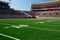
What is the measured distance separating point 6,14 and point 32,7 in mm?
24890

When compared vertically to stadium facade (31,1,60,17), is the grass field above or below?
above

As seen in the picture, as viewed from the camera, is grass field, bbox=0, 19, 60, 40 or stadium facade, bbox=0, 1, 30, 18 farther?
stadium facade, bbox=0, 1, 30, 18

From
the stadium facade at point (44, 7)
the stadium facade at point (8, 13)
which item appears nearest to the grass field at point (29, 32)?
the stadium facade at point (8, 13)

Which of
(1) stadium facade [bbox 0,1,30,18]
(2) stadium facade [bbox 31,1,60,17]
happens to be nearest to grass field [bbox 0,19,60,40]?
(1) stadium facade [bbox 0,1,30,18]

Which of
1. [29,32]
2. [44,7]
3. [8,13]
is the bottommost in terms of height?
[44,7]

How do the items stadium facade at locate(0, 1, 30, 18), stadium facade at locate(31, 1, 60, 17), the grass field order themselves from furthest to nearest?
stadium facade at locate(31, 1, 60, 17) → stadium facade at locate(0, 1, 30, 18) → the grass field

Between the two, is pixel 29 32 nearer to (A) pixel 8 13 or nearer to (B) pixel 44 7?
(A) pixel 8 13

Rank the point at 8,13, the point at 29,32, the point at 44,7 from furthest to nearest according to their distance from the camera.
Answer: the point at 44,7 → the point at 8,13 → the point at 29,32

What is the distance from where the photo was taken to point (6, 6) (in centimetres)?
5581

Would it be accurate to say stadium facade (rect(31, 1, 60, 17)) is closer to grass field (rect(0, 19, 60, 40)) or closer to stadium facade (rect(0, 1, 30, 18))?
stadium facade (rect(0, 1, 30, 18))

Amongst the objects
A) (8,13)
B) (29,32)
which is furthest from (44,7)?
(29,32)

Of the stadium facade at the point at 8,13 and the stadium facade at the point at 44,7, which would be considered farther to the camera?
the stadium facade at the point at 44,7

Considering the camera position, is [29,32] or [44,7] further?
[44,7]

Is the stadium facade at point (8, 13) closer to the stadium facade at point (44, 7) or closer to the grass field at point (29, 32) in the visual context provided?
the stadium facade at point (44, 7)
